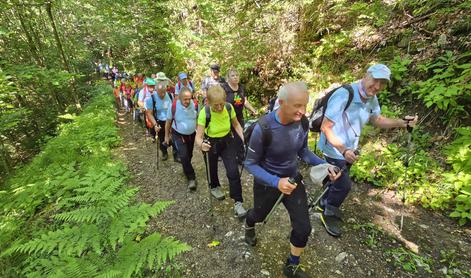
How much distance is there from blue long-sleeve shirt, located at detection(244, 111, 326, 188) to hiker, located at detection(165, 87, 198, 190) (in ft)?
9.70

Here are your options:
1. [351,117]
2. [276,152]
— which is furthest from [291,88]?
[351,117]

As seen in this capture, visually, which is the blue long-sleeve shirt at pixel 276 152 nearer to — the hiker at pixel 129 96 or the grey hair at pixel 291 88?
the grey hair at pixel 291 88

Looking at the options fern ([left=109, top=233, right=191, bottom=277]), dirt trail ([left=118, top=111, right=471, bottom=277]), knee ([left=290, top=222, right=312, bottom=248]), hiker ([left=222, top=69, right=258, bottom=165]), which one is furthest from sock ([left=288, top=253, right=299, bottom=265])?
hiker ([left=222, top=69, right=258, bottom=165])

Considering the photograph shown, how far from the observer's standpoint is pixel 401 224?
453 cm

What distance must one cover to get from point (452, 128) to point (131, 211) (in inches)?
249

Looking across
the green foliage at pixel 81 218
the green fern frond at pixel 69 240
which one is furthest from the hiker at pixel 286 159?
the green fern frond at pixel 69 240

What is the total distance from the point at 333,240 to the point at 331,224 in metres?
0.28

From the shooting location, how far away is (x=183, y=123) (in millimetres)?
5922

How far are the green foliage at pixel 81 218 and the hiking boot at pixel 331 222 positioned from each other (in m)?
2.81

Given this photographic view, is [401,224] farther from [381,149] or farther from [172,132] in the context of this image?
[172,132]

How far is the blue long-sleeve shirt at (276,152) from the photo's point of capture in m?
3.15

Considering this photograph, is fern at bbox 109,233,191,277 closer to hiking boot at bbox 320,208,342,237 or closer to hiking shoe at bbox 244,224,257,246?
hiking shoe at bbox 244,224,257,246

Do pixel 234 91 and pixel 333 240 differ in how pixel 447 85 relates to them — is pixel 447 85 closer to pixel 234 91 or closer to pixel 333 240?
pixel 333 240

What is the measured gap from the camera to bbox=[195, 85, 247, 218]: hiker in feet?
15.0
